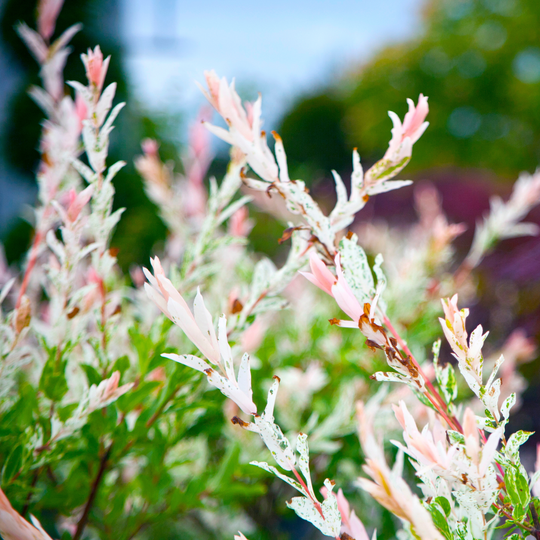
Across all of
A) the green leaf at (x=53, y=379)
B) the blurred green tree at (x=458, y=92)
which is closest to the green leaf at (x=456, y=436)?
the green leaf at (x=53, y=379)

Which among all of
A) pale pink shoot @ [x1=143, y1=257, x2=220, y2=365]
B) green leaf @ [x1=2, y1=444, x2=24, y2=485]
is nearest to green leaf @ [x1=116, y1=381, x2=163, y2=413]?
green leaf @ [x1=2, y1=444, x2=24, y2=485]

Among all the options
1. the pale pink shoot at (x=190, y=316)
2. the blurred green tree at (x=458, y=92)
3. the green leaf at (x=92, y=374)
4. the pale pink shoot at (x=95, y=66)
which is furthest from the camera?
the blurred green tree at (x=458, y=92)

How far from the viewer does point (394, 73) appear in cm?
2147

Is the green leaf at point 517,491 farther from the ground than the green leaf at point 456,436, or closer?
closer

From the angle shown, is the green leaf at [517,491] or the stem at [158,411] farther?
the stem at [158,411]

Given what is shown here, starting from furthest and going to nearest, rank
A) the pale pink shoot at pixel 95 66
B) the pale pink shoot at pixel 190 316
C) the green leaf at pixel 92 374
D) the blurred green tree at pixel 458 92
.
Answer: the blurred green tree at pixel 458 92
the green leaf at pixel 92 374
the pale pink shoot at pixel 95 66
the pale pink shoot at pixel 190 316

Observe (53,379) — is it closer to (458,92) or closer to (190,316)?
(190,316)

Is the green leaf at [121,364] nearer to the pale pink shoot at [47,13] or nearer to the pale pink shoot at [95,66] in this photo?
the pale pink shoot at [95,66]

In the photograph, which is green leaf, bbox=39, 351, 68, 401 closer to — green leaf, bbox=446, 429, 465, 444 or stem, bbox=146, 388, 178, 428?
stem, bbox=146, 388, 178, 428

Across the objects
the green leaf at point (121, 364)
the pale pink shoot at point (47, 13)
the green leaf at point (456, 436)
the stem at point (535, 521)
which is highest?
the pale pink shoot at point (47, 13)

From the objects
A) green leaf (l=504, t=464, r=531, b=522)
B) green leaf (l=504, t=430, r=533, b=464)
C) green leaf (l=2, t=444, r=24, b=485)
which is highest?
green leaf (l=2, t=444, r=24, b=485)

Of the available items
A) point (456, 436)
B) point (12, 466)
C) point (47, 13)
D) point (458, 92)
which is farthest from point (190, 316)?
point (458, 92)

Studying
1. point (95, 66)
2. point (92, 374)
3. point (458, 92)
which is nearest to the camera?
point (95, 66)

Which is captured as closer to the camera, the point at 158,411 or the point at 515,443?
the point at 515,443
